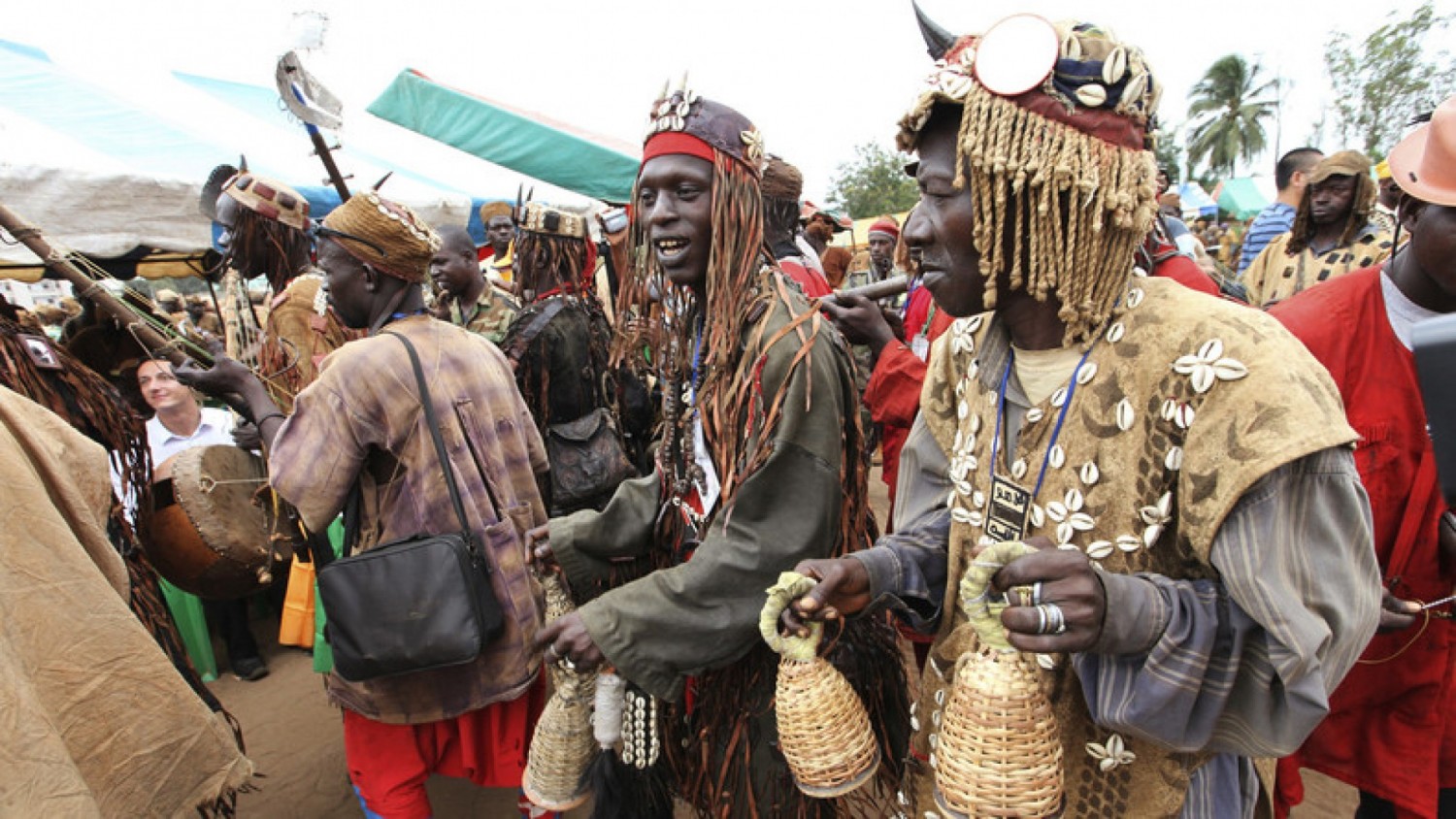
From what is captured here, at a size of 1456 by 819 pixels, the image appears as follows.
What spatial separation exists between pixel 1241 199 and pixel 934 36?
29.9 meters

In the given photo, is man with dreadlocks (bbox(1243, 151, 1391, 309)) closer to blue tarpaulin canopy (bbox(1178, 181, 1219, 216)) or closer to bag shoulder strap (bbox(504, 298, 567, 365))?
bag shoulder strap (bbox(504, 298, 567, 365))

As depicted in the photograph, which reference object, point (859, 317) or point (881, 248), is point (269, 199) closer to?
point (859, 317)

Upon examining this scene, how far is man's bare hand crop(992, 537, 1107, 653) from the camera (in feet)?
3.38

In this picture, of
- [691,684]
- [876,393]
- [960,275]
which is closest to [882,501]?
[876,393]

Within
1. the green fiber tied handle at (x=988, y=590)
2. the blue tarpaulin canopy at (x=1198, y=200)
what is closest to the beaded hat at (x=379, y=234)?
the green fiber tied handle at (x=988, y=590)

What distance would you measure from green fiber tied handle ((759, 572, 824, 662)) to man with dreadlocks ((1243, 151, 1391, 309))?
4.65 meters

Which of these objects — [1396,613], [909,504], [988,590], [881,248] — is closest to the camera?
[988,590]

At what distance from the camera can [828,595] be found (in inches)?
53.8

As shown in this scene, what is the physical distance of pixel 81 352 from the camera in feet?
14.8

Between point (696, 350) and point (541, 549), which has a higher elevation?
point (696, 350)

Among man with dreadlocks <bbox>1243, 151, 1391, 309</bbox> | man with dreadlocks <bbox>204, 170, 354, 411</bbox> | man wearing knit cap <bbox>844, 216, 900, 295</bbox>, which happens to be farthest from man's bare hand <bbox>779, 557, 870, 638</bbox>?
man wearing knit cap <bbox>844, 216, 900, 295</bbox>

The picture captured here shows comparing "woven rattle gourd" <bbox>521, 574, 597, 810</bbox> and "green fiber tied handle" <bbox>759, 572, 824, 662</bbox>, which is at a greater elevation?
"green fiber tied handle" <bbox>759, 572, 824, 662</bbox>

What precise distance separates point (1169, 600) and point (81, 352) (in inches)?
225

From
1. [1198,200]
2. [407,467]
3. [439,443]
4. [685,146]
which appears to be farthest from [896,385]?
[1198,200]
